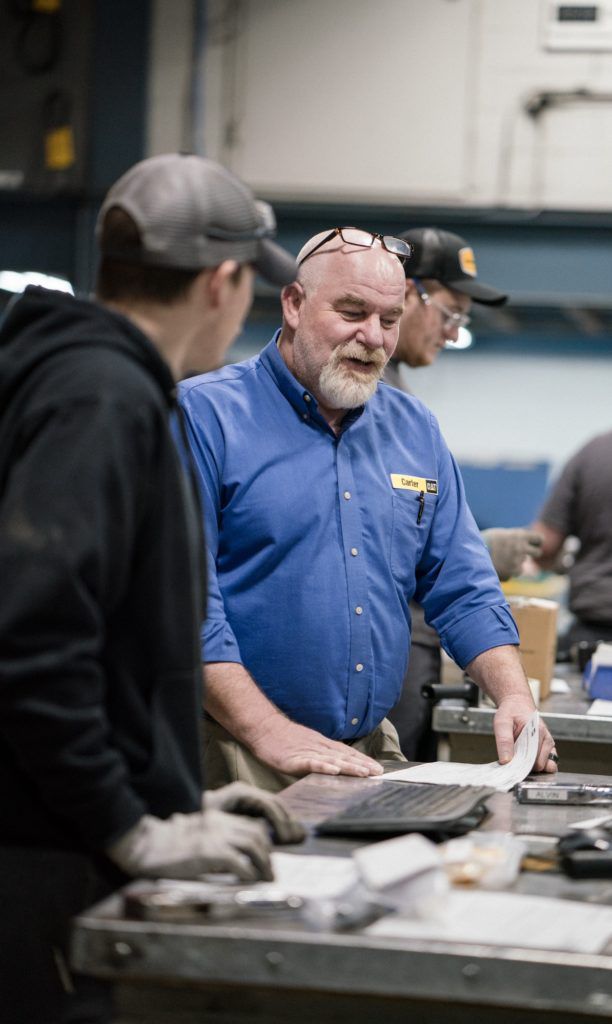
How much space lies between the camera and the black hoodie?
140cm

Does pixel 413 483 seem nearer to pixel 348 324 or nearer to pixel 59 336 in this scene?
pixel 348 324

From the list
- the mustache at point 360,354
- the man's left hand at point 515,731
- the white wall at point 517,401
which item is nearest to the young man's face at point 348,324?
the mustache at point 360,354

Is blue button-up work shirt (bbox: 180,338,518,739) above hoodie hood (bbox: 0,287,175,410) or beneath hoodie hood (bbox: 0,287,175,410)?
beneath

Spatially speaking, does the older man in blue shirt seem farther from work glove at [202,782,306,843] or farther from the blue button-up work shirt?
work glove at [202,782,306,843]

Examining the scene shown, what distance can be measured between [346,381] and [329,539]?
323mm

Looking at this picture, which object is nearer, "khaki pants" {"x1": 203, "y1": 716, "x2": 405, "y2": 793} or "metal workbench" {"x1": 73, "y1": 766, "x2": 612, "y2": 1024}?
"metal workbench" {"x1": 73, "y1": 766, "x2": 612, "y2": 1024}

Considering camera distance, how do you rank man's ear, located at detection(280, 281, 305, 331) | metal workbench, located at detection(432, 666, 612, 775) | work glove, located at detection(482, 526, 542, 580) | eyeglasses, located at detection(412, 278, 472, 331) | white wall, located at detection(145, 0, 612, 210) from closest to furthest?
1. man's ear, located at detection(280, 281, 305, 331)
2. metal workbench, located at detection(432, 666, 612, 775)
3. eyeglasses, located at detection(412, 278, 472, 331)
4. work glove, located at detection(482, 526, 542, 580)
5. white wall, located at detection(145, 0, 612, 210)

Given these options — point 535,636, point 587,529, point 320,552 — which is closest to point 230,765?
point 320,552

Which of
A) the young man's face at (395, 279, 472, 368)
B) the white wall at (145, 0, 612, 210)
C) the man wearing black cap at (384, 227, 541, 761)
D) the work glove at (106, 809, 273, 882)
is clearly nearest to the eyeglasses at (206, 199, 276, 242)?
the work glove at (106, 809, 273, 882)

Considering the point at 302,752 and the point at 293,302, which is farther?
the point at 293,302

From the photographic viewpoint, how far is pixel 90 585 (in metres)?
1.43

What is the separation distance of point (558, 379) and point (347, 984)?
9952 mm

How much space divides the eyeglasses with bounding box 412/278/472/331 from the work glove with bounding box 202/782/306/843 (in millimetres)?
2266

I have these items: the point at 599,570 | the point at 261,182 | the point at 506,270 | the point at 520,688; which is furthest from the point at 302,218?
the point at 520,688
